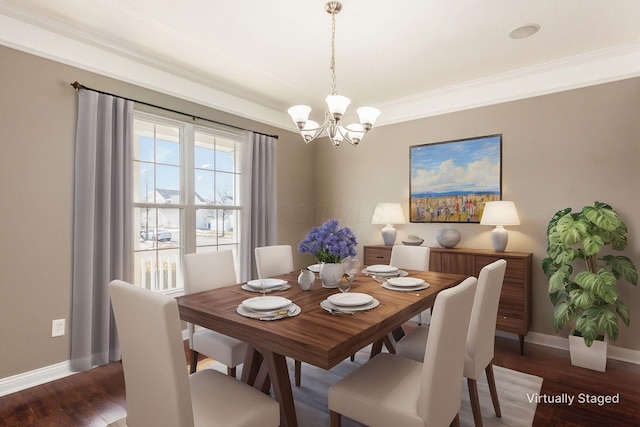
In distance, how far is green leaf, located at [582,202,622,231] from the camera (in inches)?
106

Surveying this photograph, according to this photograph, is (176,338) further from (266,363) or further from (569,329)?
(569,329)

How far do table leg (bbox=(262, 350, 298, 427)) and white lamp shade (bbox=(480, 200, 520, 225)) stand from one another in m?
2.56

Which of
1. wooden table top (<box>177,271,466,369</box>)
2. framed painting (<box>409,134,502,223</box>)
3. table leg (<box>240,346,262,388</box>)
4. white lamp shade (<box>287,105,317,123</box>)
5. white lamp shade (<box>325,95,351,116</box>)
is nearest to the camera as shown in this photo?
wooden table top (<box>177,271,466,369</box>)

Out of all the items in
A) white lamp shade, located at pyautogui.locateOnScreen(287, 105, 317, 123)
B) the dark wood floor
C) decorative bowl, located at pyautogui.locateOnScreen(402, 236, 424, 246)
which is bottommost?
the dark wood floor

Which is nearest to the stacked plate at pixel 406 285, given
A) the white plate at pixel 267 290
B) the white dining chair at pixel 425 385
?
the white dining chair at pixel 425 385

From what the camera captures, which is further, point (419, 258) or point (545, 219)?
point (545, 219)

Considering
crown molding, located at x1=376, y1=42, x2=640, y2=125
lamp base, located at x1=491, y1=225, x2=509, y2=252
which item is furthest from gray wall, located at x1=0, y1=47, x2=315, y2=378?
lamp base, located at x1=491, y1=225, x2=509, y2=252

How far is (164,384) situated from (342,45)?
2768mm

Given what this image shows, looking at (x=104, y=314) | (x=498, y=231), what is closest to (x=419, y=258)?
(x=498, y=231)

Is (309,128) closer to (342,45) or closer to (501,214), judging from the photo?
(342,45)

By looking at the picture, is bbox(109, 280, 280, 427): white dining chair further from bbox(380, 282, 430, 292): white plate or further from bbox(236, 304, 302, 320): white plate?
bbox(380, 282, 430, 292): white plate

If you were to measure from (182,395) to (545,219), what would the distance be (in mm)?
3505

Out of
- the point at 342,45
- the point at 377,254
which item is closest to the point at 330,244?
the point at 342,45

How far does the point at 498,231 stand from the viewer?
341 cm
